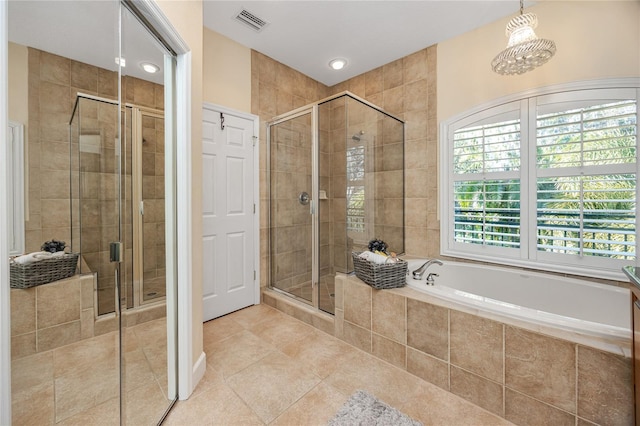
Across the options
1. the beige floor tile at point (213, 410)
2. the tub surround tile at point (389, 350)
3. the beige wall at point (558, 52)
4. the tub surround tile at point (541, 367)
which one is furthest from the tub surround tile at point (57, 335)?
the beige wall at point (558, 52)

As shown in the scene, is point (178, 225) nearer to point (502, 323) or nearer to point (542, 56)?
point (502, 323)

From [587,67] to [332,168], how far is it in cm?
205

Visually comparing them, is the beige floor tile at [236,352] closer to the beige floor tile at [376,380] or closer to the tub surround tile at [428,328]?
the beige floor tile at [376,380]

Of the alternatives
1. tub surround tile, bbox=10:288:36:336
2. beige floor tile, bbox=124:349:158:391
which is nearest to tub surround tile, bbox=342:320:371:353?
beige floor tile, bbox=124:349:158:391

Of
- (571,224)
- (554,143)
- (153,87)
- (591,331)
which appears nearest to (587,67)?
(554,143)

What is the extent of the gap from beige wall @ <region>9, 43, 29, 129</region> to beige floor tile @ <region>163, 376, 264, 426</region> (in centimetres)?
141

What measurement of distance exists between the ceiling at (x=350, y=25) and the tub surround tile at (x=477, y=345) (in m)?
2.36

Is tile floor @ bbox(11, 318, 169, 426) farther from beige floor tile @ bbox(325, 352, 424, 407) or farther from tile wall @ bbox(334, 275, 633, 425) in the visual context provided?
tile wall @ bbox(334, 275, 633, 425)

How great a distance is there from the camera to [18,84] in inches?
25.2

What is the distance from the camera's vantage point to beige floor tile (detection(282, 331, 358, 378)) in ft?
5.58

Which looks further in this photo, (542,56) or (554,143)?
(554,143)

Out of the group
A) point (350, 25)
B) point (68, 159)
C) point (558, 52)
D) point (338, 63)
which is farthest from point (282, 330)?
point (558, 52)

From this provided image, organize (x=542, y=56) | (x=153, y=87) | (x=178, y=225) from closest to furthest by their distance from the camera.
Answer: (x=153, y=87), (x=178, y=225), (x=542, y=56)

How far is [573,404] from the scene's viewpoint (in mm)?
1141
